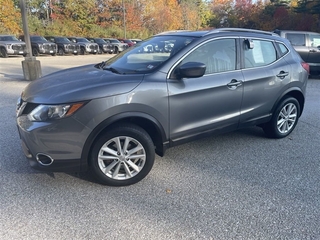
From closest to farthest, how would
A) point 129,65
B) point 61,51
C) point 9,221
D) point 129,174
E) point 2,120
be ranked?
point 9,221, point 129,174, point 129,65, point 2,120, point 61,51

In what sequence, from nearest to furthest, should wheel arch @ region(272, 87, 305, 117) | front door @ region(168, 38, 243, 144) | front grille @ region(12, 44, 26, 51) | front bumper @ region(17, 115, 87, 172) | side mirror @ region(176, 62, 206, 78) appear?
front bumper @ region(17, 115, 87, 172) < side mirror @ region(176, 62, 206, 78) < front door @ region(168, 38, 243, 144) < wheel arch @ region(272, 87, 305, 117) < front grille @ region(12, 44, 26, 51)

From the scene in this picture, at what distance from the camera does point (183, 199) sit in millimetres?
2773

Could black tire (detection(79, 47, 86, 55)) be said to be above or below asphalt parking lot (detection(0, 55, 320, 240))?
above

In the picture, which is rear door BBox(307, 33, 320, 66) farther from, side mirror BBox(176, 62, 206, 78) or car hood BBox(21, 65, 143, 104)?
car hood BBox(21, 65, 143, 104)

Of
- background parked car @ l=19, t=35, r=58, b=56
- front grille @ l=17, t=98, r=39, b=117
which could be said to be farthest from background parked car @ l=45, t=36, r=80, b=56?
front grille @ l=17, t=98, r=39, b=117

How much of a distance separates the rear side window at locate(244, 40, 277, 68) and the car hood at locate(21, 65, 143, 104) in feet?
5.62

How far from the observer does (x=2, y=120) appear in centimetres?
510

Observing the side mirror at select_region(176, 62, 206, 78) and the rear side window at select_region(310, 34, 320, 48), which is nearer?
the side mirror at select_region(176, 62, 206, 78)

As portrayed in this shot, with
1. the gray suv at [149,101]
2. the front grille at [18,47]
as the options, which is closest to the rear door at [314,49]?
the gray suv at [149,101]

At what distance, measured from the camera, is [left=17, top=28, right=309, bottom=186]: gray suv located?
2.67m

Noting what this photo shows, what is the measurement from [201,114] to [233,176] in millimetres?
842

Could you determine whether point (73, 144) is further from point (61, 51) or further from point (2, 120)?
point (61, 51)

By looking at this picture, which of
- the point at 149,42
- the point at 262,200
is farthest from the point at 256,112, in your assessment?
the point at 149,42

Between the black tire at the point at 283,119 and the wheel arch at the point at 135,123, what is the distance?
2.04m
